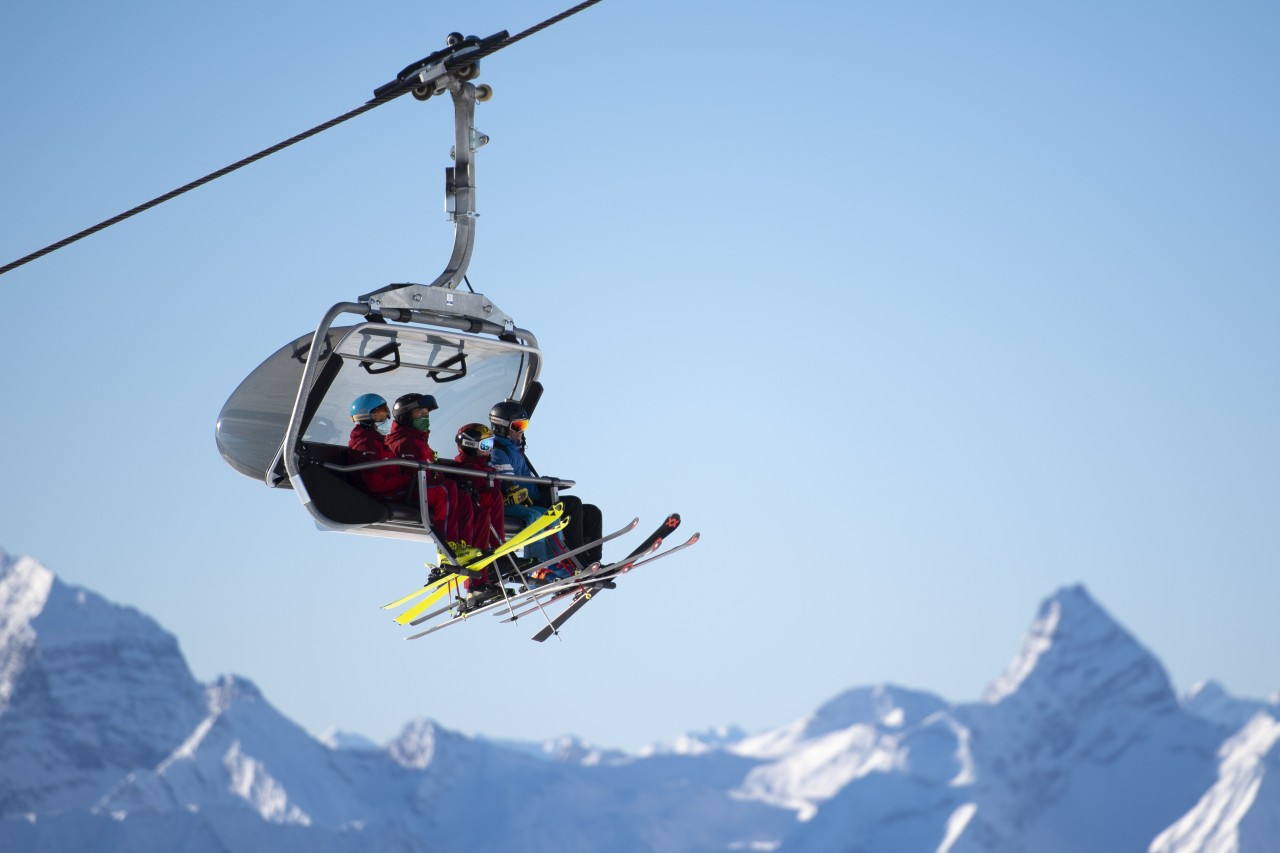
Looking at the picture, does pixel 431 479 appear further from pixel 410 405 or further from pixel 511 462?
pixel 511 462

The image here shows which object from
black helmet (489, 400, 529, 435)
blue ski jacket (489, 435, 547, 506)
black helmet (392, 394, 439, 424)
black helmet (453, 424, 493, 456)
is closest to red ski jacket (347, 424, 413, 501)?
black helmet (392, 394, 439, 424)

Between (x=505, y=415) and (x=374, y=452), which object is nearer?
(x=374, y=452)

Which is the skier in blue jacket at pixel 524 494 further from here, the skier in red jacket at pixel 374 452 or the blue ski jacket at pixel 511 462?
the skier in red jacket at pixel 374 452

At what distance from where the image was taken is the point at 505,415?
22.6 m

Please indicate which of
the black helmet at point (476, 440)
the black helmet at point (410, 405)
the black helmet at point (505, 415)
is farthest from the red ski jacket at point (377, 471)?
the black helmet at point (505, 415)

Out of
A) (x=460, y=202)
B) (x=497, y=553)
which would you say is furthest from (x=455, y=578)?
(x=460, y=202)

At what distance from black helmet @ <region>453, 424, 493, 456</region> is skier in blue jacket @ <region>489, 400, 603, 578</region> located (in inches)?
10.5

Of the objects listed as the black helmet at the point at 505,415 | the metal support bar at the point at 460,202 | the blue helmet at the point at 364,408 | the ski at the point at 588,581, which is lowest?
the ski at the point at 588,581

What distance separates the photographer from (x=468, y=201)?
20.9m

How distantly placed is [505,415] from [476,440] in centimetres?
63

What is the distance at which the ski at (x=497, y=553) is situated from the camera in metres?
21.5

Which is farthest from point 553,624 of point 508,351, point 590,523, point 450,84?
point 450,84

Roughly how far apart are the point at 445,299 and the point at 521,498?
2884mm

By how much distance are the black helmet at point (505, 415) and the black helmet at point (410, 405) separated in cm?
96
